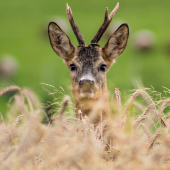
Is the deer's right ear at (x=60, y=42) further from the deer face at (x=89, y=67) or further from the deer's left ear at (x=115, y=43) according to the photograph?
the deer's left ear at (x=115, y=43)

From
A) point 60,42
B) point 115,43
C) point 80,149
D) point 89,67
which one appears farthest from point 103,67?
point 80,149

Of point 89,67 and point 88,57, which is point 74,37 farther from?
point 89,67

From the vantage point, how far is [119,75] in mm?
21406

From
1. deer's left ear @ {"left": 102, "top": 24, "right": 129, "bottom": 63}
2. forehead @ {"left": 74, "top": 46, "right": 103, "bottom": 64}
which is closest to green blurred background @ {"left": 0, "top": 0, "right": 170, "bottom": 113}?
deer's left ear @ {"left": 102, "top": 24, "right": 129, "bottom": 63}

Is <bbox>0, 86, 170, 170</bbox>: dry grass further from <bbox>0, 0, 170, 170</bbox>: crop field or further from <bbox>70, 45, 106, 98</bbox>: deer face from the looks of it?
<bbox>70, 45, 106, 98</bbox>: deer face

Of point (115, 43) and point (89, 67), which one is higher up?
point (115, 43)

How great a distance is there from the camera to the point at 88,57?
18.1 ft

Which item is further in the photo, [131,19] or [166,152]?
[131,19]

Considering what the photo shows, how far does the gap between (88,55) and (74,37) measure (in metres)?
26.5

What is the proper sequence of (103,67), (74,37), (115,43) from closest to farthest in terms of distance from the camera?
1. (103,67)
2. (115,43)
3. (74,37)

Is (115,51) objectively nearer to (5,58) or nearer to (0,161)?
(0,161)

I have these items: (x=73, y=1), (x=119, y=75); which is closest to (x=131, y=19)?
(x=73, y=1)

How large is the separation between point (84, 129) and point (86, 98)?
194 centimetres

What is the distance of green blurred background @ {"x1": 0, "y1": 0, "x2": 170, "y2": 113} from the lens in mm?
20797
